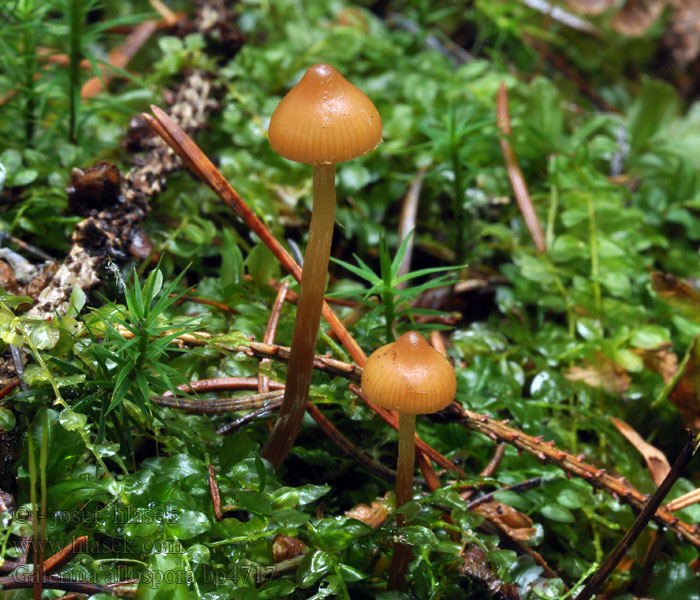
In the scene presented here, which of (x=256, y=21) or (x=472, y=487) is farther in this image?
(x=256, y=21)

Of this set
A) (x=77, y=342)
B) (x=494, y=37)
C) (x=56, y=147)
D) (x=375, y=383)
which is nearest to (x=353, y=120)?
(x=375, y=383)

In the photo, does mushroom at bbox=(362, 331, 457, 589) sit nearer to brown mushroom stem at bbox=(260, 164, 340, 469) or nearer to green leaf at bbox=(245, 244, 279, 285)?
brown mushroom stem at bbox=(260, 164, 340, 469)

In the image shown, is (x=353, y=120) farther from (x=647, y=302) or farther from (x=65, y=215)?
(x=647, y=302)

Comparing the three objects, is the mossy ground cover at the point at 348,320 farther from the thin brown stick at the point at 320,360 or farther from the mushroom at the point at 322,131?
the mushroom at the point at 322,131

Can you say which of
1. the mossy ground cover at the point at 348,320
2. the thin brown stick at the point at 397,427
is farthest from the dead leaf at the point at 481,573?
the thin brown stick at the point at 397,427

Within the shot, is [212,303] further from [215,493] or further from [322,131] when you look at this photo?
[322,131]

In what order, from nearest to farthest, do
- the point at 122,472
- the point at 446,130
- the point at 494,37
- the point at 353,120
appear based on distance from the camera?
1. the point at 353,120
2. the point at 122,472
3. the point at 446,130
4. the point at 494,37

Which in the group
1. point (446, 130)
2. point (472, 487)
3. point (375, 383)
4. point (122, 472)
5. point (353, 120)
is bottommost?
point (472, 487)
